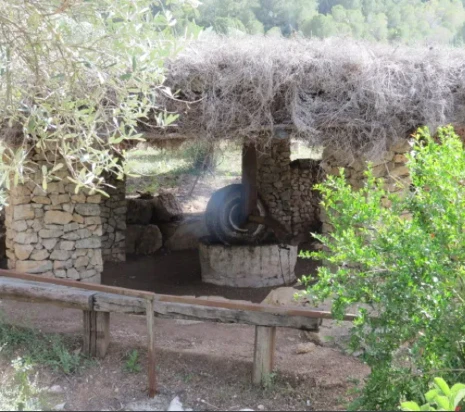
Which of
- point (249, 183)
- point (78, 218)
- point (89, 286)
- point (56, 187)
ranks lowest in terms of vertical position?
point (89, 286)

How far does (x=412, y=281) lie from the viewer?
335 centimetres

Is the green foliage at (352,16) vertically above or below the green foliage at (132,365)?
above

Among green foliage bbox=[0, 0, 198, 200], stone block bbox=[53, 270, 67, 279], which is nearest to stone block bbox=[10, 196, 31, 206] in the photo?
stone block bbox=[53, 270, 67, 279]

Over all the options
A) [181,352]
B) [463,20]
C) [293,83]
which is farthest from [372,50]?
[463,20]

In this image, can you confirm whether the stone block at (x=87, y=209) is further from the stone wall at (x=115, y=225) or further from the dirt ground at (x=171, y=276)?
the stone wall at (x=115, y=225)

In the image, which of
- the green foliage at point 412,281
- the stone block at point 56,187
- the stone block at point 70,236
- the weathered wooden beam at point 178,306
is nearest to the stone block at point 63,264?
the stone block at point 70,236

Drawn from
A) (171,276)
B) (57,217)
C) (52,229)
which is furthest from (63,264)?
(171,276)

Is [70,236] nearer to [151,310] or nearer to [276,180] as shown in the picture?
[151,310]

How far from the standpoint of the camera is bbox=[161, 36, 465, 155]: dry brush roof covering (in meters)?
6.00

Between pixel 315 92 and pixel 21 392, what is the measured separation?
4.02m

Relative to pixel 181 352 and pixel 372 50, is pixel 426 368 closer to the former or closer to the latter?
pixel 181 352

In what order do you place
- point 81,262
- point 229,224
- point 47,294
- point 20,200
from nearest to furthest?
point 47,294 → point 20,200 → point 81,262 → point 229,224

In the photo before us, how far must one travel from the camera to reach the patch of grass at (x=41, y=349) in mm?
4730

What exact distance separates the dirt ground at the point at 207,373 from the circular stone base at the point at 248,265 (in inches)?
130
